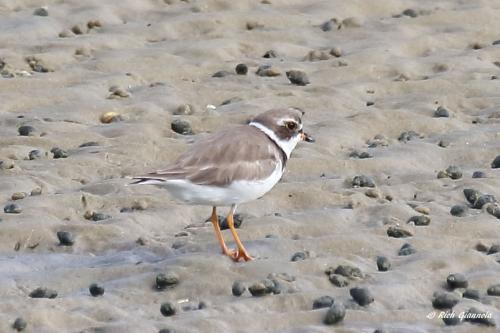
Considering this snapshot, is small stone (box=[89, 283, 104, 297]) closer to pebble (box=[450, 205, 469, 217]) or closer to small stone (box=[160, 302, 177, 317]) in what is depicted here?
small stone (box=[160, 302, 177, 317])

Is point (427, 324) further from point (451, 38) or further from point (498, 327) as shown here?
point (451, 38)

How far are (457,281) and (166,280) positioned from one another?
173cm

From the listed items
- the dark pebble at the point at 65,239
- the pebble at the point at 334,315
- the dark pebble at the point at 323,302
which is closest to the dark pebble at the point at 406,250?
the dark pebble at the point at 323,302

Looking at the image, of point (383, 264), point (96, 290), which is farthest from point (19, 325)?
point (383, 264)

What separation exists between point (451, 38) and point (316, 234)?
4.92 m

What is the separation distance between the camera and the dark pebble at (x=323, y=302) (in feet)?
25.9

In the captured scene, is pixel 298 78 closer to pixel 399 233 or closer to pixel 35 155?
pixel 35 155

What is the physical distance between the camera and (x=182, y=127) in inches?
438

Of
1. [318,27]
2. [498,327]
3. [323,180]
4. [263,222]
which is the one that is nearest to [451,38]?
[318,27]

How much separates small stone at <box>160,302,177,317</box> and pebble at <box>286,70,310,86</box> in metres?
4.77

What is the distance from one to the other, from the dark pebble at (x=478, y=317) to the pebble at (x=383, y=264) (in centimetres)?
80

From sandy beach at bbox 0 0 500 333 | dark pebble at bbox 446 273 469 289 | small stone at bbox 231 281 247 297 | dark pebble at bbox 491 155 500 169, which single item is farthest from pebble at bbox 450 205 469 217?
small stone at bbox 231 281 247 297

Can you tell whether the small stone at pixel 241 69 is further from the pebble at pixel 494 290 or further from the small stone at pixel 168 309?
the small stone at pixel 168 309

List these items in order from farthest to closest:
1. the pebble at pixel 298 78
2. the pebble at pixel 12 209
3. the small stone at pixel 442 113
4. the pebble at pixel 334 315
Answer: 1. the pebble at pixel 298 78
2. the small stone at pixel 442 113
3. the pebble at pixel 12 209
4. the pebble at pixel 334 315
